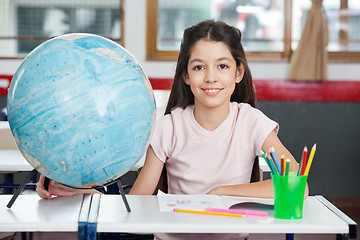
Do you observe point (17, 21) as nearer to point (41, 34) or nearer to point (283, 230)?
point (41, 34)

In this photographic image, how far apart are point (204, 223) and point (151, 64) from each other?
3175 mm

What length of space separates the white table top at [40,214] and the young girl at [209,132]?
350mm

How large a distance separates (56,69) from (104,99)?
13 cm

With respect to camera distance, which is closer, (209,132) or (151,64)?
(209,132)

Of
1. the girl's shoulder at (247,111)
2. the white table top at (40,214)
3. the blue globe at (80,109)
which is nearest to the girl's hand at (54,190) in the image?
the white table top at (40,214)

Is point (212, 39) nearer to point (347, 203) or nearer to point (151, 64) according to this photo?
point (151, 64)

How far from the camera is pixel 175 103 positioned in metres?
1.93

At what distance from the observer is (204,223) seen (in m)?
1.19

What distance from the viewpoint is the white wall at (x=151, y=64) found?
13.9ft

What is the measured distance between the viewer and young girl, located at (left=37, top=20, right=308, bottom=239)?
174cm

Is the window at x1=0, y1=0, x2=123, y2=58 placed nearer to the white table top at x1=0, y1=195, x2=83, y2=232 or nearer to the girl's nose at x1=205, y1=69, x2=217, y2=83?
the girl's nose at x1=205, y1=69, x2=217, y2=83

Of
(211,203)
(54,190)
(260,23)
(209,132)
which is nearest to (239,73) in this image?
(209,132)

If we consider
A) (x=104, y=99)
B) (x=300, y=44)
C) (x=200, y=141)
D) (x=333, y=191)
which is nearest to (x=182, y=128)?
(x=200, y=141)

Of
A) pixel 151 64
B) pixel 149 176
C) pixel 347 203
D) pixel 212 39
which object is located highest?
pixel 212 39
